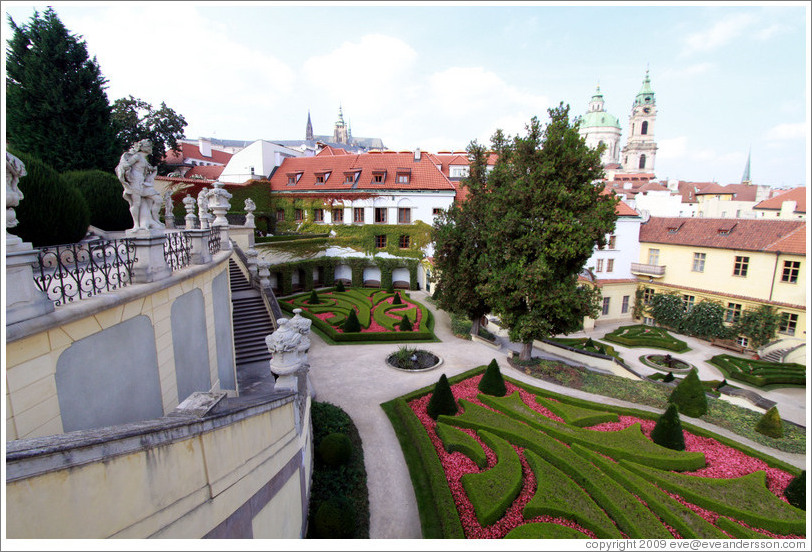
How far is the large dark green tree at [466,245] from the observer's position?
64.5 feet

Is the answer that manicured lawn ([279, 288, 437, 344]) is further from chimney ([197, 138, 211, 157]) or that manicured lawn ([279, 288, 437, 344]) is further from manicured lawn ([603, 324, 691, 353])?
chimney ([197, 138, 211, 157])

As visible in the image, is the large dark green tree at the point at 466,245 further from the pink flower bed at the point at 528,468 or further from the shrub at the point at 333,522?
the shrub at the point at 333,522

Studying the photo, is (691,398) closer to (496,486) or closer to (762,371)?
(496,486)

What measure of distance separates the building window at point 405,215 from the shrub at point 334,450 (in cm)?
2567

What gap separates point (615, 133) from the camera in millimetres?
113688

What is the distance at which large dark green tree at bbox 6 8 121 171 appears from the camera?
66.1ft

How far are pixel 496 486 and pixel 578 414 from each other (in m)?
5.21

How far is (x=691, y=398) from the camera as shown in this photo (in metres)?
13.6

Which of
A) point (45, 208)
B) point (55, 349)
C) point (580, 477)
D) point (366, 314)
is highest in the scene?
point (45, 208)

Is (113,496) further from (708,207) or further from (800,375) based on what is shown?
(708,207)

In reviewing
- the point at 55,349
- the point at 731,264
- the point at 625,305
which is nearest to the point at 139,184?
the point at 55,349

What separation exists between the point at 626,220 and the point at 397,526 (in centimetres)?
3405

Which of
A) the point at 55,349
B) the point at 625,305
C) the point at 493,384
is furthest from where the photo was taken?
the point at 625,305

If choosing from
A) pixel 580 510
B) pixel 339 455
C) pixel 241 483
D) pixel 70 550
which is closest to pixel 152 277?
pixel 241 483
